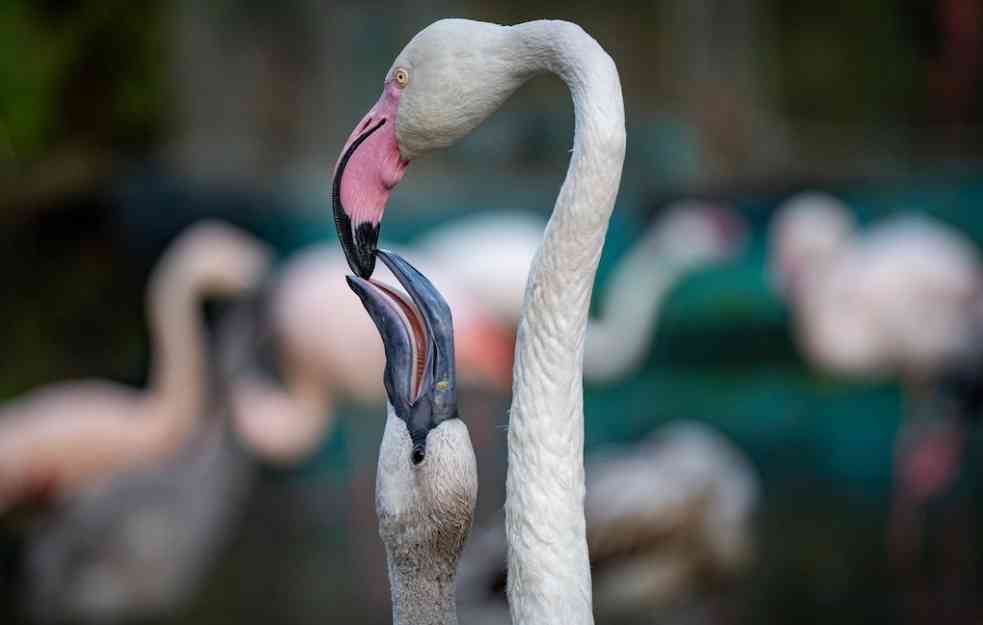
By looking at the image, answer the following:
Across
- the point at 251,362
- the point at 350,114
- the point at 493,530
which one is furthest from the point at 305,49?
the point at 493,530

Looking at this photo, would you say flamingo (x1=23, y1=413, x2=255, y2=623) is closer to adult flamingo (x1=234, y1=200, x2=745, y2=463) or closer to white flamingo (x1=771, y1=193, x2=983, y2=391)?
adult flamingo (x1=234, y1=200, x2=745, y2=463)

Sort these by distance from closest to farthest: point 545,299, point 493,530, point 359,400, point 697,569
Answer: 1. point 545,299
2. point 493,530
3. point 697,569
4. point 359,400

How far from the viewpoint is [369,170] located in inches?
63.7

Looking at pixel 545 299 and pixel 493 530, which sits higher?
pixel 545 299

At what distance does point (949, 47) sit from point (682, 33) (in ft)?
3.99

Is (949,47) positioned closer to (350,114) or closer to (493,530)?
(350,114)

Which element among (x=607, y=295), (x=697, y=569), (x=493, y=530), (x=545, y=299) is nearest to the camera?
(x=545, y=299)

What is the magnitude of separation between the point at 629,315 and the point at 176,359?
1.88 m

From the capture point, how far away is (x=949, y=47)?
6.08m

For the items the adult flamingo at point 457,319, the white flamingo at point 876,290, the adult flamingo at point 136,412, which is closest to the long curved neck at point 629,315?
the adult flamingo at point 457,319

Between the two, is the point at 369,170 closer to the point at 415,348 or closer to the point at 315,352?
the point at 415,348

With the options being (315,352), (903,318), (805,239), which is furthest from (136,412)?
(903,318)

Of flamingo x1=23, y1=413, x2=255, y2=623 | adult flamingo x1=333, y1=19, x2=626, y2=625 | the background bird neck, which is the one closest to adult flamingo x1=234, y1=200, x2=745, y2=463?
the background bird neck

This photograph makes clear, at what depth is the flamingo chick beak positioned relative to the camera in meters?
1.59
